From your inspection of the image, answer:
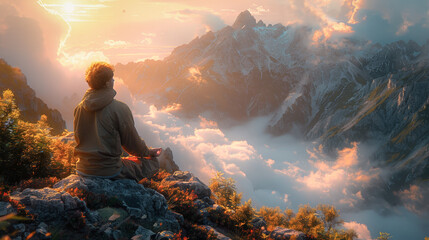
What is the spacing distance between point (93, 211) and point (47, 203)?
3.92 ft

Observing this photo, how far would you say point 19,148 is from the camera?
8.06 meters

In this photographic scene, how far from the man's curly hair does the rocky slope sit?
3.14 m

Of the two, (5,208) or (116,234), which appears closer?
(5,208)

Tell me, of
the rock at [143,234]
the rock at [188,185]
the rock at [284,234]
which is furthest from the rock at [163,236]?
the rock at [284,234]

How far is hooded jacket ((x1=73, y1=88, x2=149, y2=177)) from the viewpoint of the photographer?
25.2 ft

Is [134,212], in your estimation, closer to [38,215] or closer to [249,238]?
[38,215]

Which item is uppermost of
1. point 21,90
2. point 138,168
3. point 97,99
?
point 21,90

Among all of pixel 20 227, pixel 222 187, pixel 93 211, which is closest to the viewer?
pixel 20 227

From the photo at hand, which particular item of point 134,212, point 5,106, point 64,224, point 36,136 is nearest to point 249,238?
point 134,212

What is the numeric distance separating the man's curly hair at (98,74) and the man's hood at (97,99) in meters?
0.21

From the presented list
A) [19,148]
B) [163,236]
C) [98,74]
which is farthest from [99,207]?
[98,74]

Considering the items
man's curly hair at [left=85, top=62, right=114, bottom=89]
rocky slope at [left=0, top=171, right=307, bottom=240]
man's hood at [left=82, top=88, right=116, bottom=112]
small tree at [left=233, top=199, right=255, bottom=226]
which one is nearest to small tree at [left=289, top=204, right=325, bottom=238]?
small tree at [left=233, top=199, right=255, bottom=226]

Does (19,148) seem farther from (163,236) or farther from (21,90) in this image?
(21,90)

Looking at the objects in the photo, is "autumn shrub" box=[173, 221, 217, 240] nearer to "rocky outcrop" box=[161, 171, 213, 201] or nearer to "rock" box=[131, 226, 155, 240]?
"rock" box=[131, 226, 155, 240]
